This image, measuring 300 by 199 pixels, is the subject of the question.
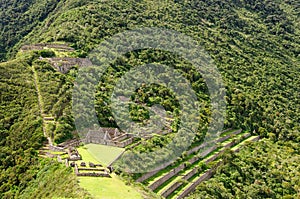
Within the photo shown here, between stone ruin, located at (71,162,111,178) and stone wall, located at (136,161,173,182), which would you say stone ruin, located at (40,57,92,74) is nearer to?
stone wall, located at (136,161,173,182)

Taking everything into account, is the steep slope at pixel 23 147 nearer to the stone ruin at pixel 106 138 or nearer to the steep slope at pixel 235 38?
the stone ruin at pixel 106 138

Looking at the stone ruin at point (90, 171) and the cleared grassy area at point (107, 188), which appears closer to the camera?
the cleared grassy area at point (107, 188)

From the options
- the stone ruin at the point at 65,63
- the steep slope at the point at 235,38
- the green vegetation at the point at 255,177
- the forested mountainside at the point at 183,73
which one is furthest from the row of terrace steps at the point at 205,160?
the stone ruin at the point at 65,63

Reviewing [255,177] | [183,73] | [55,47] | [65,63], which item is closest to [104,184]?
[255,177]

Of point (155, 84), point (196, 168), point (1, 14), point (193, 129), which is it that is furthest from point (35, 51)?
point (1, 14)

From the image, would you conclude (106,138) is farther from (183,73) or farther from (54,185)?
(183,73)

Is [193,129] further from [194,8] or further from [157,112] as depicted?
[194,8]

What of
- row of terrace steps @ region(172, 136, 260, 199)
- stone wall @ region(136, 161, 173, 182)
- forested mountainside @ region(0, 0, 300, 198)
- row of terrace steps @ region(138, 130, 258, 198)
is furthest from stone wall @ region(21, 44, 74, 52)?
row of terrace steps @ region(172, 136, 260, 199)
